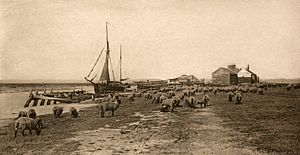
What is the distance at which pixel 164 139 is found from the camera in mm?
5531

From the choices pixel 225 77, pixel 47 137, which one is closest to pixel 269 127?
pixel 47 137

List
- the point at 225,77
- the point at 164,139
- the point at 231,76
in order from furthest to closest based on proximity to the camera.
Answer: the point at 231,76 → the point at 225,77 → the point at 164,139

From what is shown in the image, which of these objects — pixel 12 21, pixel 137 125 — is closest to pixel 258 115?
pixel 137 125

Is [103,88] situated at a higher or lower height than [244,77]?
lower

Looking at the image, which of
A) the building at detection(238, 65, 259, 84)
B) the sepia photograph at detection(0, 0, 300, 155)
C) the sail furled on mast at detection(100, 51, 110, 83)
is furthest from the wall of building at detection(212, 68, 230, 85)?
the sepia photograph at detection(0, 0, 300, 155)

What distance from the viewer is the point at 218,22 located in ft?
26.6

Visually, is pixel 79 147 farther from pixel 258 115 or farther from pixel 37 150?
pixel 258 115

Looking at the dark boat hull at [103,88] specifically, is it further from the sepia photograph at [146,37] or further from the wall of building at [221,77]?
the sepia photograph at [146,37]

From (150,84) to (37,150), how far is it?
23.5 meters

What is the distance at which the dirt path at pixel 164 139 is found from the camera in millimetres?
4945

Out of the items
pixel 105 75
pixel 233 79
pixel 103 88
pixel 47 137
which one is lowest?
pixel 47 137

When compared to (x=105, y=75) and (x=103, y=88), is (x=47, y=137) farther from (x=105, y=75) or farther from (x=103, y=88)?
(x=103, y=88)

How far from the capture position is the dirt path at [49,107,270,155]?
4945 mm

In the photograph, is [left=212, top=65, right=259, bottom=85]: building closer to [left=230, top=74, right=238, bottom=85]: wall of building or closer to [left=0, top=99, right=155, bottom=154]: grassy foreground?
[left=230, top=74, right=238, bottom=85]: wall of building
